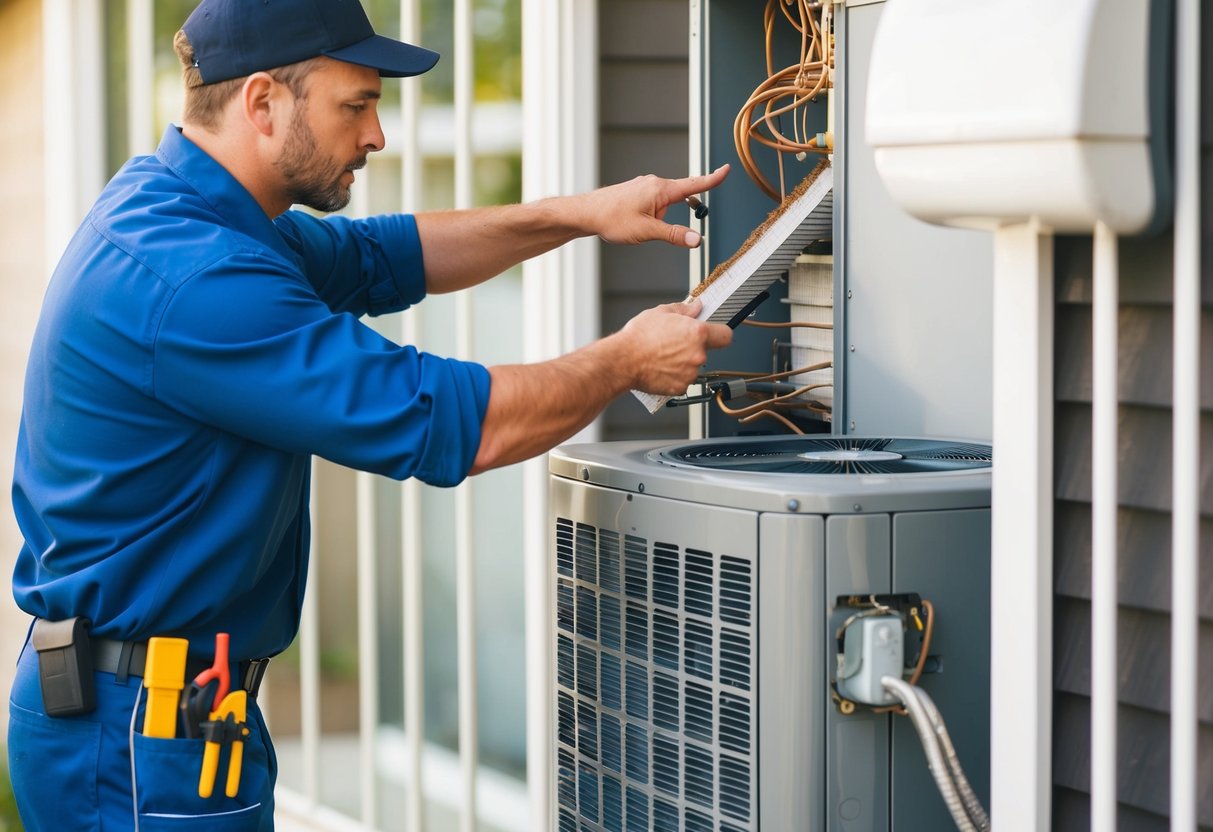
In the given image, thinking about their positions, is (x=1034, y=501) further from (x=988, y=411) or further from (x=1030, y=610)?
(x=988, y=411)

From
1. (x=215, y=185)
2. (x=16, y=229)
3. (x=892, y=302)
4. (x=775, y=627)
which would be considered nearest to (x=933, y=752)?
(x=775, y=627)

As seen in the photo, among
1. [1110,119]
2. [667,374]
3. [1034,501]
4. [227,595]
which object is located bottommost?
[227,595]

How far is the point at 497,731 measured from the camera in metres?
3.71

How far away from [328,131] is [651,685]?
98 centimetres

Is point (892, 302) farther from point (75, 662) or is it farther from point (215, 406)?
point (75, 662)

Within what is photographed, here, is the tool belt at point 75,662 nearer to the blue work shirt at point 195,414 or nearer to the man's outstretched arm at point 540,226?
the blue work shirt at point 195,414

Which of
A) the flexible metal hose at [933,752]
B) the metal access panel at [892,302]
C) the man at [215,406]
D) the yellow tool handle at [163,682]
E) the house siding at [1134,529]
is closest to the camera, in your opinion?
the house siding at [1134,529]

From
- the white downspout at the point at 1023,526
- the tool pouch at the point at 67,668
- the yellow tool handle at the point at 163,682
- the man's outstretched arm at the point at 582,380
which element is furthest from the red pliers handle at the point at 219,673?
the white downspout at the point at 1023,526

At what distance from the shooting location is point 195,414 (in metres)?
2.12

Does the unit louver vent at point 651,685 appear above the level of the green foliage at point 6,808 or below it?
above

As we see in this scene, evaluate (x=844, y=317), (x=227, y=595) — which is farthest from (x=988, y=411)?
(x=227, y=595)

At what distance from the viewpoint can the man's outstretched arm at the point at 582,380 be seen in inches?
82.9

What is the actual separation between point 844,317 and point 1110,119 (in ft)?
3.44

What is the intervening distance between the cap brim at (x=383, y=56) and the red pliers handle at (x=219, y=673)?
0.88 meters
